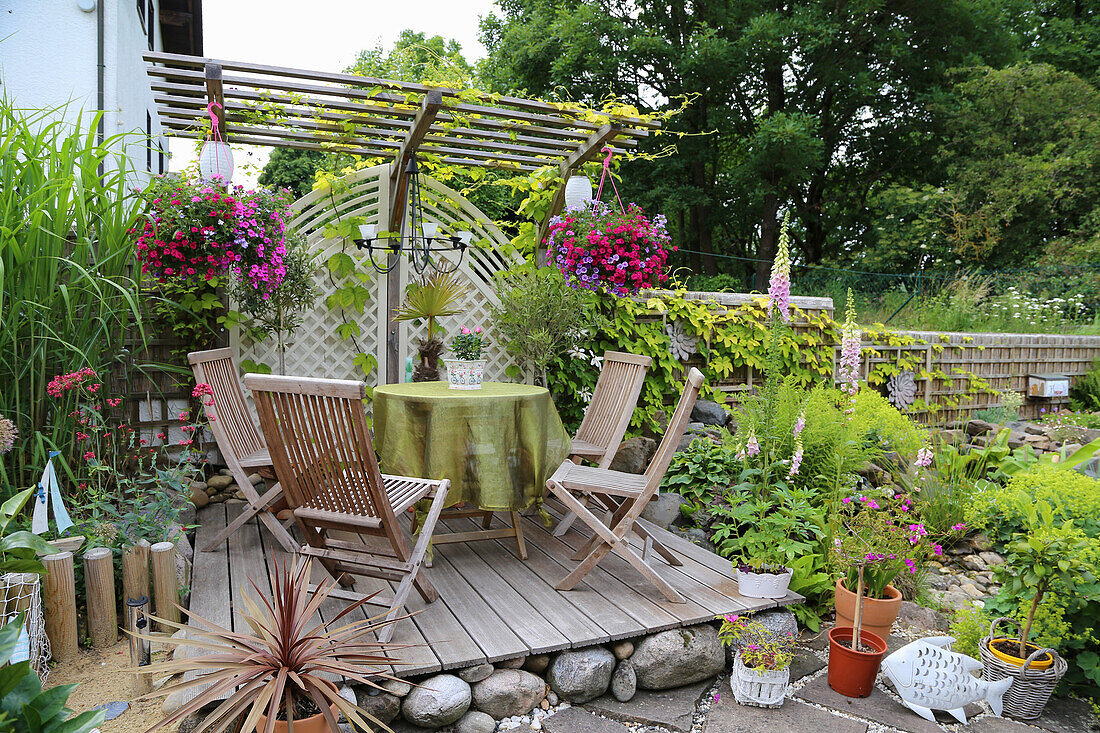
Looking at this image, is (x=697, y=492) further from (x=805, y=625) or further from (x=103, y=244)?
(x=103, y=244)

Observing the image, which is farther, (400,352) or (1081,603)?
(400,352)

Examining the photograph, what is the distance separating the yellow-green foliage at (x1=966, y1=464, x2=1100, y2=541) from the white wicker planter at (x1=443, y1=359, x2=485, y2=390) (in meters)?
2.43

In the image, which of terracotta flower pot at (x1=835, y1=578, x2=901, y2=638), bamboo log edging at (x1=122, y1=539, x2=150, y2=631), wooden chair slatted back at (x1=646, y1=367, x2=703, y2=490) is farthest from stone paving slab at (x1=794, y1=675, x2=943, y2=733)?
bamboo log edging at (x1=122, y1=539, x2=150, y2=631)

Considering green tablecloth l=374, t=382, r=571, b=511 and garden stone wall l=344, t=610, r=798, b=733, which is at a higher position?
green tablecloth l=374, t=382, r=571, b=511

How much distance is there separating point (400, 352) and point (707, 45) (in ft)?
30.4

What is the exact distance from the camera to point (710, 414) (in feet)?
18.0

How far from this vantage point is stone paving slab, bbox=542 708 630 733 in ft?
7.67

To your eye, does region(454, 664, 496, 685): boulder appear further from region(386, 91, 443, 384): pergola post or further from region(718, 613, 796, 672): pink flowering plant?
region(386, 91, 443, 384): pergola post

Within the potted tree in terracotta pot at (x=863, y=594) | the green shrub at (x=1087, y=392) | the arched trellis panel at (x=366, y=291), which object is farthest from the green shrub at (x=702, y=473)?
the green shrub at (x=1087, y=392)

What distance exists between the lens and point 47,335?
2.85 metres

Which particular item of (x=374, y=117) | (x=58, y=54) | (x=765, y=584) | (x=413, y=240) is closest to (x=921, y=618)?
(x=765, y=584)

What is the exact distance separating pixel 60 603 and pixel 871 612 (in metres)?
3.18

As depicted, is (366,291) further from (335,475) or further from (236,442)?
(335,475)

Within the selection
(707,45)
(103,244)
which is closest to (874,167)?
(707,45)
